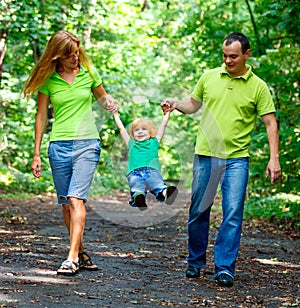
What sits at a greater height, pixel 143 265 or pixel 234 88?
pixel 234 88

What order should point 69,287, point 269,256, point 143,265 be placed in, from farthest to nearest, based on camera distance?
point 269,256 < point 143,265 < point 69,287

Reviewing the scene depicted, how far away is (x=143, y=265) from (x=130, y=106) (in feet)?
11.7

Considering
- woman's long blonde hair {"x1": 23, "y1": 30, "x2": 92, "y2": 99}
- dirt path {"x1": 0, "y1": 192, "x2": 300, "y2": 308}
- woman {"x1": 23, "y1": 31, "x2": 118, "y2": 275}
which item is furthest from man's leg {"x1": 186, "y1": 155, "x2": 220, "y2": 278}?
woman's long blonde hair {"x1": 23, "y1": 30, "x2": 92, "y2": 99}

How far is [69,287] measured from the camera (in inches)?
200

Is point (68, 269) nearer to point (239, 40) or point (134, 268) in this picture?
point (134, 268)

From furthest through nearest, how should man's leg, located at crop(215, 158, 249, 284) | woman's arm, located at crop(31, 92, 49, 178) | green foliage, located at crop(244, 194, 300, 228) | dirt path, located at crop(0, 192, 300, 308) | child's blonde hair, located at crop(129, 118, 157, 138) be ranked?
green foliage, located at crop(244, 194, 300, 228)
child's blonde hair, located at crop(129, 118, 157, 138)
woman's arm, located at crop(31, 92, 49, 178)
man's leg, located at crop(215, 158, 249, 284)
dirt path, located at crop(0, 192, 300, 308)

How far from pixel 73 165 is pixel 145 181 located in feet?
2.32

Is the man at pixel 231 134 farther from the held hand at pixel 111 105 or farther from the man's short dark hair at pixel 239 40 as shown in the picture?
the held hand at pixel 111 105

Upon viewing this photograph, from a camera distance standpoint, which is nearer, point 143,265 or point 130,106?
point 143,265

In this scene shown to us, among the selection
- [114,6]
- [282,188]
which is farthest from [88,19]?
[282,188]

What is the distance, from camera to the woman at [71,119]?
570 centimetres

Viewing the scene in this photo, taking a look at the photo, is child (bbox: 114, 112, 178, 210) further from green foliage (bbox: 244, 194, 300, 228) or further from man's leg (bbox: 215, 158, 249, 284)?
green foliage (bbox: 244, 194, 300, 228)

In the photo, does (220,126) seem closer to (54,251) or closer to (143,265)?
(143,265)

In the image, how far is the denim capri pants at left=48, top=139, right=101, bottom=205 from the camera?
5.73m
